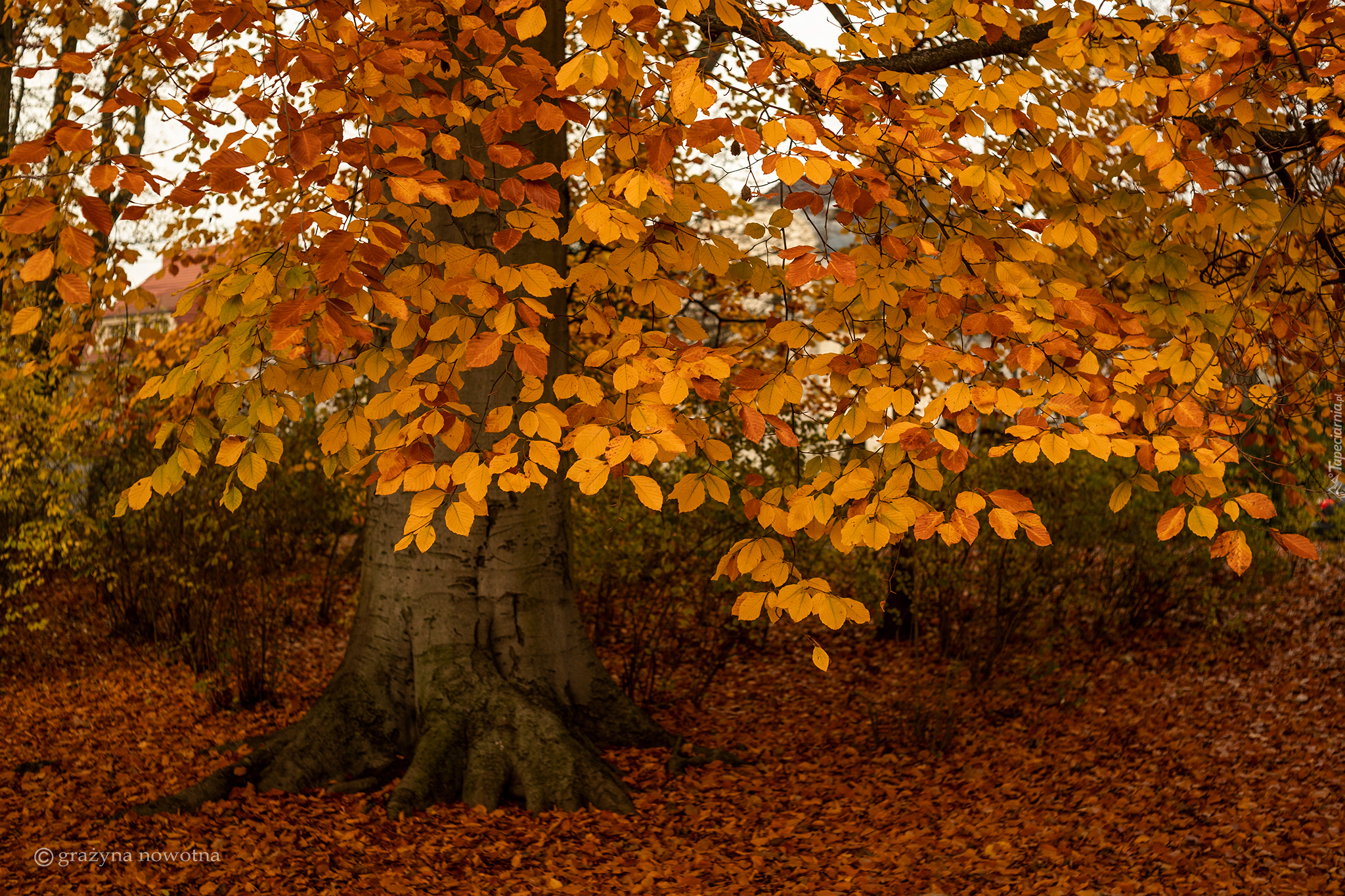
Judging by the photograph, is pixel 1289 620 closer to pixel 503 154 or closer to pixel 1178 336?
pixel 1178 336

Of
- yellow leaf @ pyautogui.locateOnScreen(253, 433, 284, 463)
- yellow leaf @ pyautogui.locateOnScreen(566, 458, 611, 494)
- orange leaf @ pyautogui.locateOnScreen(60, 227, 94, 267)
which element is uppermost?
orange leaf @ pyautogui.locateOnScreen(60, 227, 94, 267)

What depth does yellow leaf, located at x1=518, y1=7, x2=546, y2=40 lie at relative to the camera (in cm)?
242

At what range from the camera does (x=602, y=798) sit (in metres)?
4.34

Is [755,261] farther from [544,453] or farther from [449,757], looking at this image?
[449,757]

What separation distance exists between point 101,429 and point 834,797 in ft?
18.1

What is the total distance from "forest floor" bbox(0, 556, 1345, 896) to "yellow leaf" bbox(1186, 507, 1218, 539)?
2.20 metres

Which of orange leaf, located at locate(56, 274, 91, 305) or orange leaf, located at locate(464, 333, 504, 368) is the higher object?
orange leaf, located at locate(56, 274, 91, 305)

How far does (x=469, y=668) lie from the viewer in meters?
4.48

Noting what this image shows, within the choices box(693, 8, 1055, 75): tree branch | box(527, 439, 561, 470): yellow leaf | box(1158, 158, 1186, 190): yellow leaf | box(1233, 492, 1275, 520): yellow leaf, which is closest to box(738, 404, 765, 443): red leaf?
box(527, 439, 561, 470): yellow leaf

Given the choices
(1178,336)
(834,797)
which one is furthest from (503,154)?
(834,797)

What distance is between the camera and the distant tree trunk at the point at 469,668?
14.2ft

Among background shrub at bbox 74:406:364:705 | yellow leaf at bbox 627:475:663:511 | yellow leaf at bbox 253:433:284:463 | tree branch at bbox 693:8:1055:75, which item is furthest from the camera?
background shrub at bbox 74:406:364:705

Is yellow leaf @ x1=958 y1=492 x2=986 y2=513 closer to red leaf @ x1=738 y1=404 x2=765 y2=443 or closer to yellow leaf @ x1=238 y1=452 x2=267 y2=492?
red leaf @ x1=738 y1=404 x2=765 y2=443

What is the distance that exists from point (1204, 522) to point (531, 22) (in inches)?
85.1
